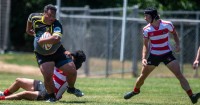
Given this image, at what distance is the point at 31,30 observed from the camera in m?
13.3

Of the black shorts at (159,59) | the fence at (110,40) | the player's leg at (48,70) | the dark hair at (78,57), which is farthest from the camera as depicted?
the fence at (110,40)

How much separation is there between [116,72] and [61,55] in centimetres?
1264

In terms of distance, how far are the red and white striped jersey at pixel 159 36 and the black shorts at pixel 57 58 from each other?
5.67 ft

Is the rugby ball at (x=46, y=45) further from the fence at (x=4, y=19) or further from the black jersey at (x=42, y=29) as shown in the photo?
the fence at (x=4, y=19)

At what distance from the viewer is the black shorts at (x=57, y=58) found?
12.4 meters

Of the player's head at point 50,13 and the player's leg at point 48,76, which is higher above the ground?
the player's head at point 50,13

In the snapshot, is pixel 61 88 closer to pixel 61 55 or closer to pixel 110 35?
pixel 61 55

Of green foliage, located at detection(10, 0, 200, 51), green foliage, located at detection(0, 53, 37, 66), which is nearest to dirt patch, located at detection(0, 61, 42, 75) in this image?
green foliage, located at detection(0, 53, 37, 66)

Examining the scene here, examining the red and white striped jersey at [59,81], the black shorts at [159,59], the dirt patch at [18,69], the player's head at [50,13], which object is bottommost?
the dirt patch at [18,69]

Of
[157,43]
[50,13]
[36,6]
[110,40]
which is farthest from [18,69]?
[50,13]

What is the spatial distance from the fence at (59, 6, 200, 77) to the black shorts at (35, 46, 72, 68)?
10.9 meters

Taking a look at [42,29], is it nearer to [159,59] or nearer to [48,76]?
[48,76]

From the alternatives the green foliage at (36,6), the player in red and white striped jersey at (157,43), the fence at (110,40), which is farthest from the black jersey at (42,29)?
the green foliage at (36,6)

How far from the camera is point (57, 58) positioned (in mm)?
12555
